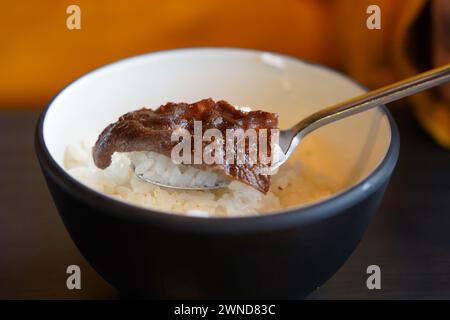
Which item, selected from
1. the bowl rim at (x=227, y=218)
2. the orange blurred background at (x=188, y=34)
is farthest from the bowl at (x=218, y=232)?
the orange blurred background at (x=188, y=34)

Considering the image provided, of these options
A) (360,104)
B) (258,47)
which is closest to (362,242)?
(360,104)

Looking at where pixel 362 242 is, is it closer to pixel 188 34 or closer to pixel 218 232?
pixel 218 232

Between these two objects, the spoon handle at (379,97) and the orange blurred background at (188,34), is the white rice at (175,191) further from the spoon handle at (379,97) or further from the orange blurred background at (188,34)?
the orange blurred background at (188,34)

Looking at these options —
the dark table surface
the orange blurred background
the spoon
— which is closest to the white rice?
the spoon

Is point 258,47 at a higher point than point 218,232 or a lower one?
higher

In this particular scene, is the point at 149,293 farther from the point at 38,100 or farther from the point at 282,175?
the point at 38,100

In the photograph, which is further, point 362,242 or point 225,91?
point 225,91

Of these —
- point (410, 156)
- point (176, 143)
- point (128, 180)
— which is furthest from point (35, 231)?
point (410, 156)
